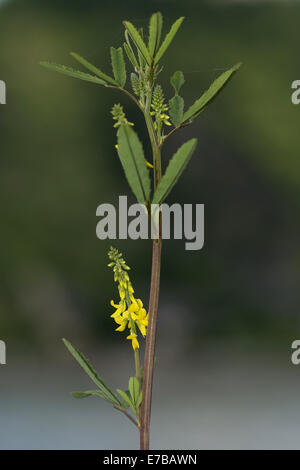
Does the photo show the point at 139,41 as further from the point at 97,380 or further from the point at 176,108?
the point at 97,380

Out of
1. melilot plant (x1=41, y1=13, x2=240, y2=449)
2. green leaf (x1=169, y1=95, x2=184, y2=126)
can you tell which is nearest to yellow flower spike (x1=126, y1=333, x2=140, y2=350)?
melilot plant (x1=41, y1=13, x2=240, y2=449)

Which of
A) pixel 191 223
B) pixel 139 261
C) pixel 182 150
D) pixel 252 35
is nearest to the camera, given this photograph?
pixel 182 150

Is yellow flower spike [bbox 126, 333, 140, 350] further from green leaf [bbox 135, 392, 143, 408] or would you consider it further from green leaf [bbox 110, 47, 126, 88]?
green leaf [bbox 110, 47, 126, 88]

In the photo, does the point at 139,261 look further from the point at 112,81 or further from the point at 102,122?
the point at 112,81

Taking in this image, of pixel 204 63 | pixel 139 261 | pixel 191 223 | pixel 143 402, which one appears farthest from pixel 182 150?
pixel 204 63

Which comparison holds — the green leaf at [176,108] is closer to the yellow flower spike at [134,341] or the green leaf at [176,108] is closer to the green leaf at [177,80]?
the green leaf at [177,80]

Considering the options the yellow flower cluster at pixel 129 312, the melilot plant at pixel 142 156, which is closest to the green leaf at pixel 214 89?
the melilot plant at pixel 142 156
